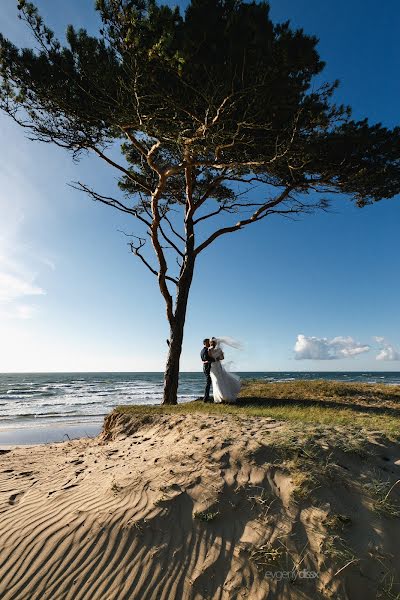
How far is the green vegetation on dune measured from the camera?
818 cm

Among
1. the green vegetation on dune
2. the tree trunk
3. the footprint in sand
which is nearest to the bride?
the green vegetation on dune

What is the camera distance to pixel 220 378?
12602 mm

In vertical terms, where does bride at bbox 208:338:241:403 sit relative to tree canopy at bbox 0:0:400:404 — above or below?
below

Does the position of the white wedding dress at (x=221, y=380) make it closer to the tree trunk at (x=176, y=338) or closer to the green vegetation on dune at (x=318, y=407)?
the green vegetation on dune at (x=318, y=407)

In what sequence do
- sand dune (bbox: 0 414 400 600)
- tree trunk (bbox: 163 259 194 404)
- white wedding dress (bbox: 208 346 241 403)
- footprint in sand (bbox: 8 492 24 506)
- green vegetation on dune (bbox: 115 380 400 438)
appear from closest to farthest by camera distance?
sand dune (bbox: 0 414 400 600), footprint in sand (bbox: 8 492 24 506), green vegetation on dune (bbox: 115 380 400 438), white wedding dress (bbox: 208 346 241 403), tree trunk (bbox: 163 259 194 404)

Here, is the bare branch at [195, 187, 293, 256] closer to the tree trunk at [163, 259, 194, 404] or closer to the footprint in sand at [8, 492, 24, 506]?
the tree trunk at [163, 259, 194, 404]

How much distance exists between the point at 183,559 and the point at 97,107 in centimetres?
1256

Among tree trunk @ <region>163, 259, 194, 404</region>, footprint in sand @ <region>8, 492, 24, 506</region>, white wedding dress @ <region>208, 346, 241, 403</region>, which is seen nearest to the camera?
footprint in sand @ <region>8, 492, 24, 506</region>

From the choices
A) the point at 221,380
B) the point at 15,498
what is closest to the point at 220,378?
the point at 221,380

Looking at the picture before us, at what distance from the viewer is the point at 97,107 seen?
1199cm

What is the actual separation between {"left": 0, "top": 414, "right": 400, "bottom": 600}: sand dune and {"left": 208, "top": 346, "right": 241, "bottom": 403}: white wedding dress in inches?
244

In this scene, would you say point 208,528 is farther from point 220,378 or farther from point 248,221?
point 248,221

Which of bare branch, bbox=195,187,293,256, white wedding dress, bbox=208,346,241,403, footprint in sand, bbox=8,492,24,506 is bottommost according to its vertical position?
footprint in sand, bbox=8,492,24,506

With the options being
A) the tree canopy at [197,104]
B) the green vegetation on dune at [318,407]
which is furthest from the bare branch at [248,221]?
the green vegetation on dune at [318,407]
